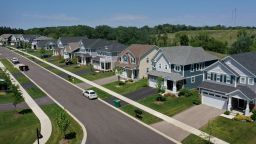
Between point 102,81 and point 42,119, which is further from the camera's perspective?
point 102,81

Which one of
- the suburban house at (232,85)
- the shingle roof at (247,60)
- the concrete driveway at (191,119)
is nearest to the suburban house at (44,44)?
the suburban house at (232,85)

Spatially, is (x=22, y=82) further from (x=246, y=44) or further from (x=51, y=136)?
(x=246, y=44)

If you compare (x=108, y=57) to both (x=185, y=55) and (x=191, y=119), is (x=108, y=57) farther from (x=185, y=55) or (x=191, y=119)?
(x=191, y=119)

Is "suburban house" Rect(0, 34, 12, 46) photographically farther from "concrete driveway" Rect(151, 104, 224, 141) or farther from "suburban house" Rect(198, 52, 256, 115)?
"concrete driveway" Rect(151, 104, 224, 141)

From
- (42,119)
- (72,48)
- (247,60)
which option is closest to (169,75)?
(247,60)

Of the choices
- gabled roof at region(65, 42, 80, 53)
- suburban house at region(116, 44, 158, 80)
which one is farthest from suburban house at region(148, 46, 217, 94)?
gabled roof at region(65, 42, 80, 53)

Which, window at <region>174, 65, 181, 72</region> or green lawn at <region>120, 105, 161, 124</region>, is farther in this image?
window at <region>174, 65, 181, 72</region>

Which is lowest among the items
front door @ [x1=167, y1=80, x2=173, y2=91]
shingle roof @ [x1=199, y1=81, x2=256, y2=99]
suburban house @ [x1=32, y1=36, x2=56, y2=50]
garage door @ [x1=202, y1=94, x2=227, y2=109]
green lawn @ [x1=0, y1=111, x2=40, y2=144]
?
green lawn @ [x1=0, y1=111, x2=40, y2=144]
